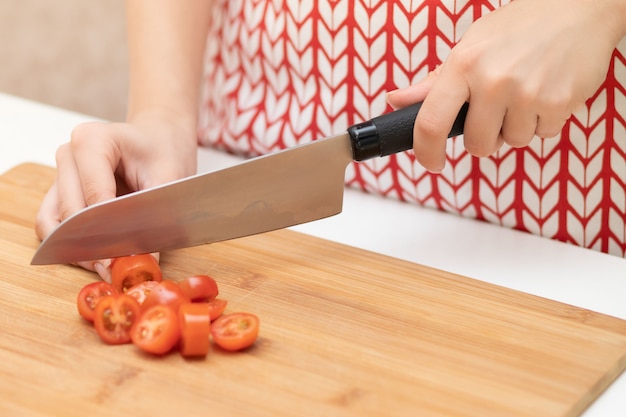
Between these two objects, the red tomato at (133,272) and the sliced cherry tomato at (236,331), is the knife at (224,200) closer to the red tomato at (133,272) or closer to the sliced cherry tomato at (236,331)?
the red tomato at (133,272)

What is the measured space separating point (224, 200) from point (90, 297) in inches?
7.0

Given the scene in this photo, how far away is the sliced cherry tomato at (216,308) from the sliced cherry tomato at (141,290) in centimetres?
6

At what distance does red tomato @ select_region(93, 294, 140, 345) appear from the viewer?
902 mm

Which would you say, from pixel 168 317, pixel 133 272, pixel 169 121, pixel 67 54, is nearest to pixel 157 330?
pixel 168 317

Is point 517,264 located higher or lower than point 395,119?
lower

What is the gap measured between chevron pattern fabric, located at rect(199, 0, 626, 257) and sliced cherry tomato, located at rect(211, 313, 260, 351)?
0.39 meters

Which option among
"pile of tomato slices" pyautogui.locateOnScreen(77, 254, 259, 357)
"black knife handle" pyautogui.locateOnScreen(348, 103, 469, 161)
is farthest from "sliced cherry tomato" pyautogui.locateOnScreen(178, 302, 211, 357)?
"black knife handle" pyautogui.locateOnScreen(348, 103, 469, 161)

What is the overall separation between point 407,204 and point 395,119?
280 mm

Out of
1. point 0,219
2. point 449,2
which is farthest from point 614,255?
point 0,219

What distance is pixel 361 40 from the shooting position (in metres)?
1.19

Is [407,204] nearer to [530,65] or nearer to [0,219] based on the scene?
[530,65]

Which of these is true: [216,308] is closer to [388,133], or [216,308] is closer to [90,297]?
[90,297]

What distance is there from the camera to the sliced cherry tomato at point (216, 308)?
3.07 ft

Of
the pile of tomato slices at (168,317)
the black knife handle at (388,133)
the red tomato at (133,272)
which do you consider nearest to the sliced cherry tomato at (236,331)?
the pile of tomato slices at (168,317)
